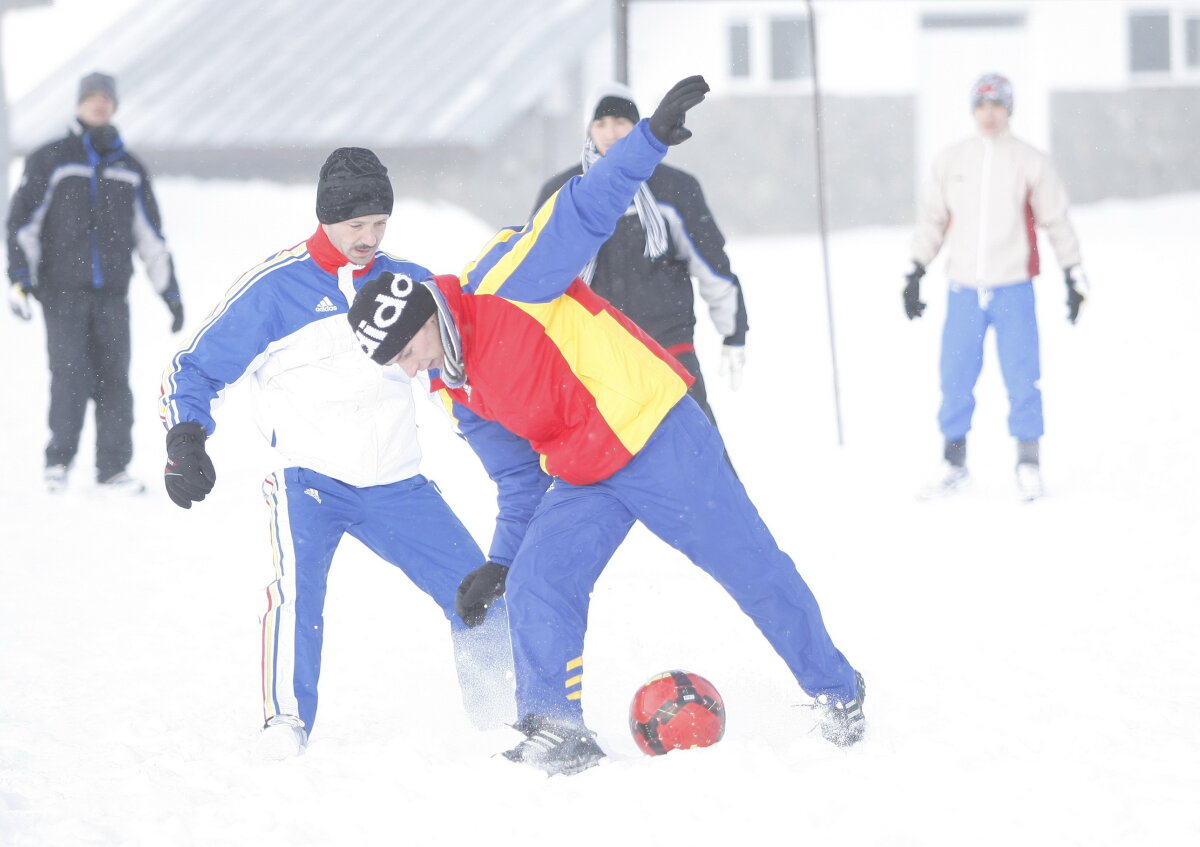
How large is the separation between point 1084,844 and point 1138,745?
0.69 meters

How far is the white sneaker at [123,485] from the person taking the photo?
7.71 meters

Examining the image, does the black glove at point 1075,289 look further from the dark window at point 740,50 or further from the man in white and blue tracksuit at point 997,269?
the dark window at point 740,50

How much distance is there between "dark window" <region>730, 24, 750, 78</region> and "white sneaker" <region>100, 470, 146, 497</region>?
1556cm

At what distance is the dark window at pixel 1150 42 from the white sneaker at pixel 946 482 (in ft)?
59.8

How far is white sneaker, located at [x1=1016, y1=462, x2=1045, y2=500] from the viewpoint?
22.3ft

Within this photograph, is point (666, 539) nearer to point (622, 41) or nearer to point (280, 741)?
point (280, 741)

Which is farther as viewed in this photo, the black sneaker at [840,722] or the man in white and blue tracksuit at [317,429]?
the man in white and blue tracksuit at [317,429]

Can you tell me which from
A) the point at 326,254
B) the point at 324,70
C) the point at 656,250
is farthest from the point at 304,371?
the point at 324,70

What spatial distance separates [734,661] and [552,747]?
1.33 m

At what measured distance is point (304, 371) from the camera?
3900 millimetres

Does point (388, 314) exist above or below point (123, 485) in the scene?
above

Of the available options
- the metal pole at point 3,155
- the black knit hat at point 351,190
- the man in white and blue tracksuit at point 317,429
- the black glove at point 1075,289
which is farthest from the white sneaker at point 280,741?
the metal pole at point 3,155

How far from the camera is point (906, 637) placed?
4766 mm

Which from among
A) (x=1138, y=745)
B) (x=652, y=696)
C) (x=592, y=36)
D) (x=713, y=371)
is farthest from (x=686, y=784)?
(x=592, y=36)
